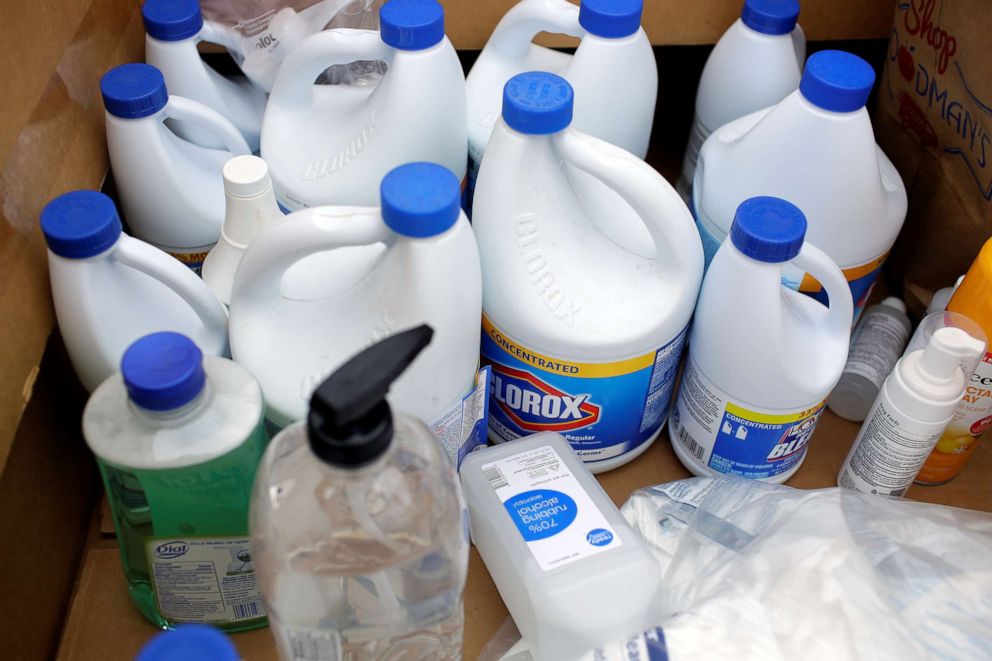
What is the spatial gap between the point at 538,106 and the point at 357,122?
0.56ft

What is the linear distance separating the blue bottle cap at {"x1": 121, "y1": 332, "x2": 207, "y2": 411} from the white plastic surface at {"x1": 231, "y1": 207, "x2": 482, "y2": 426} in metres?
0.07

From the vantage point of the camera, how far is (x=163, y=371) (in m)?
0.46

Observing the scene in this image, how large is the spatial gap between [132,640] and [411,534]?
276 mm

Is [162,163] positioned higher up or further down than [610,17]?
further down

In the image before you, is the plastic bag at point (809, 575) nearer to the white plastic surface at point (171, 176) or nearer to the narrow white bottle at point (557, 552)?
the narrow white bottle at point (557, 552)

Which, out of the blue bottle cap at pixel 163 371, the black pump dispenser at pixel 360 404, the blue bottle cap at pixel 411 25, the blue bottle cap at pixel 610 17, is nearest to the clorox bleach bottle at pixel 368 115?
the blue bottle cap at pixel 411 25

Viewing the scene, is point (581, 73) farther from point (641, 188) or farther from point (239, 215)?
point (239, 215)

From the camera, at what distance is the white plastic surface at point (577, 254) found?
0.56 metres

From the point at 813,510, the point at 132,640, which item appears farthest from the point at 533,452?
the point at 132,640

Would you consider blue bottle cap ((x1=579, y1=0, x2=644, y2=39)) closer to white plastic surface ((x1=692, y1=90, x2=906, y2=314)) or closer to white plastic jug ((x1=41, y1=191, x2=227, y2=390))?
white plastic surface ((x1=692, y1=90, x2=906, y2=314))

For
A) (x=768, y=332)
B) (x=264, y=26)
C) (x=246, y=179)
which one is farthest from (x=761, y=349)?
(x=264, y=26)

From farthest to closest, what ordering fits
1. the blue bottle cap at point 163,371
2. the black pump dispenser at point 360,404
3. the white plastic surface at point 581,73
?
the white plastic surface at point 581,73, the blue bottle cap at point 163,371, the black pump dispenser at point 360,404

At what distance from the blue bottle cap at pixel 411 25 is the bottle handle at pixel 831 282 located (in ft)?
0.92

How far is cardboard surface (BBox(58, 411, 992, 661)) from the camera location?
1.95 feet
